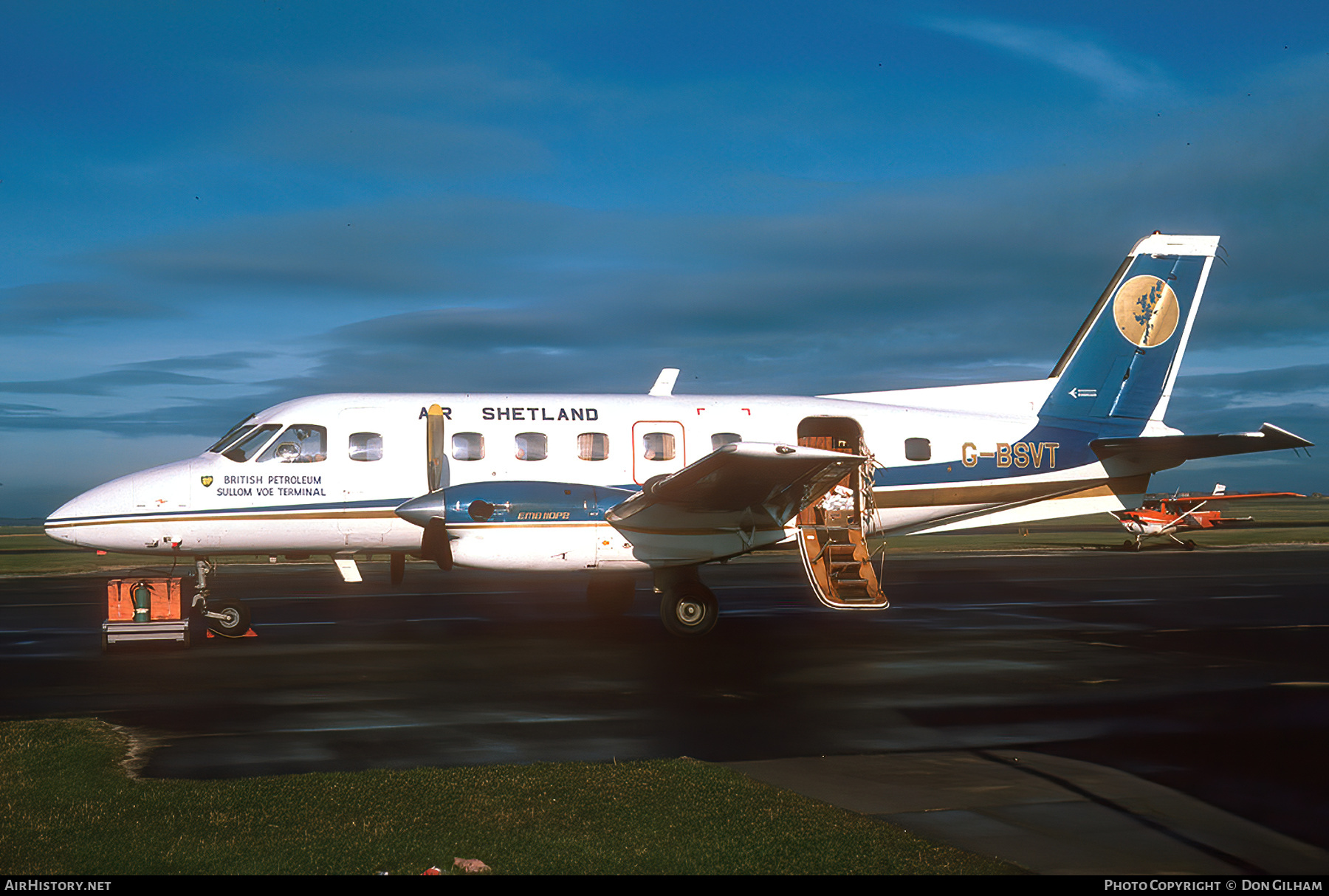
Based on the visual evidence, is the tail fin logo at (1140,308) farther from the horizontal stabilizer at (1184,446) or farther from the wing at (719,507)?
the wing at (719,507)

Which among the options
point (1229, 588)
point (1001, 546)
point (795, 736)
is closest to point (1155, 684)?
point (795, 736)

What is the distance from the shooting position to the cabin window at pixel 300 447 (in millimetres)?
15289

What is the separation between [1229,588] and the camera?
72.1 ft

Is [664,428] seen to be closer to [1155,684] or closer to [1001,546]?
[1155,684]

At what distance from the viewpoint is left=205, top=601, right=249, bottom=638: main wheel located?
47.5ft

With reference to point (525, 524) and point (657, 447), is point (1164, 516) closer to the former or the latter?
point (657, 447)

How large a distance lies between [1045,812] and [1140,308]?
49.1 ft

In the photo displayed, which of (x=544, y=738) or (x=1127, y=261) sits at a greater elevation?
(x=1127, y=261)

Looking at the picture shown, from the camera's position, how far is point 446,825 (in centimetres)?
567

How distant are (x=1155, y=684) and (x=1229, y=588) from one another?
13.6m

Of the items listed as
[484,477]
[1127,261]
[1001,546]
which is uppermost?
[1127,261]

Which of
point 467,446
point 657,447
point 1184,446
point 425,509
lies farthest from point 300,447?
point 1184,446

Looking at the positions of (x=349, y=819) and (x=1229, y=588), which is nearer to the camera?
(x=349, y=819)

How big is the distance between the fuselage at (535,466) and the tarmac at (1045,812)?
7.95m
